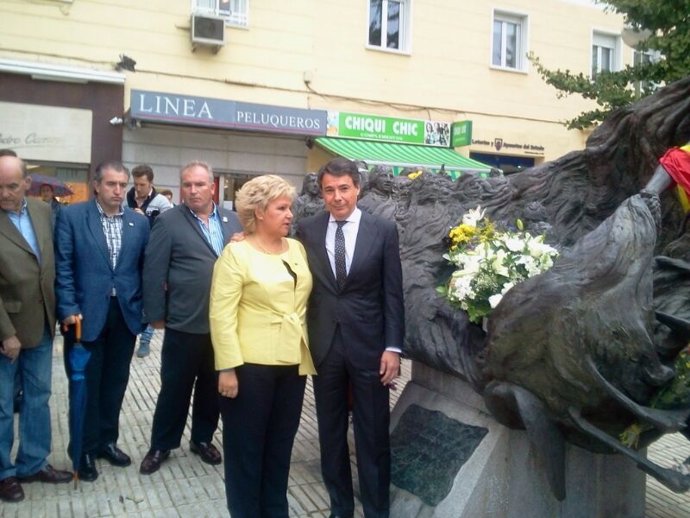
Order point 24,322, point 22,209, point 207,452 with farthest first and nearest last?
point 207,452, point 22,209, point 24,322

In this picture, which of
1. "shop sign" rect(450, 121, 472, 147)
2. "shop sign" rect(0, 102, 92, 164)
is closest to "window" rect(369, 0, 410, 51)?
"shop sign" rect(450, 121, 472, 147)

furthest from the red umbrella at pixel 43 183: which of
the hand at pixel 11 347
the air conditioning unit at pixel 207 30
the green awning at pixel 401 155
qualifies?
the hand at pixel 11 347

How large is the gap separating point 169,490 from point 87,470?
47cm

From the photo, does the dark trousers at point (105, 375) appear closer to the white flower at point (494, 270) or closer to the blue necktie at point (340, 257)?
the blue necktie at point (340, 257)

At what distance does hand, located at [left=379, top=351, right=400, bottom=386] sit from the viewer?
125 inches

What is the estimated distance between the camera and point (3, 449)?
11.8 ft

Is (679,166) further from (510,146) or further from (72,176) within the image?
(510,146)

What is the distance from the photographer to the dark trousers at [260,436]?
300 cm

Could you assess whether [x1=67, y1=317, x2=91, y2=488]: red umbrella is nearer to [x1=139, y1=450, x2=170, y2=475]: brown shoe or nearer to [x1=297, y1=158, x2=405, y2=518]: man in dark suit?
[x1=139, y1=450, x2=170, y2=475]: brown shoe

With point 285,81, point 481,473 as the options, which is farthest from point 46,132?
point 481,473

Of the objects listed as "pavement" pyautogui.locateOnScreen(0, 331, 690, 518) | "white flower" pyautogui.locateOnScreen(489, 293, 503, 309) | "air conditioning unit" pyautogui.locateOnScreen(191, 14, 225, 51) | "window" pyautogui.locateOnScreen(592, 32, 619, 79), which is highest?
"window" pyautogui.locateOnScreen(592, 32, 619, 79)

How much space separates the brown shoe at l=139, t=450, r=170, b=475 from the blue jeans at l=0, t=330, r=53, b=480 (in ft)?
1.69

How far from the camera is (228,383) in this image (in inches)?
115

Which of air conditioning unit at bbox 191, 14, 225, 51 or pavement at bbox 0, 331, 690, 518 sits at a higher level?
air conditioning unit at bbox 191, 14, 225, 51
